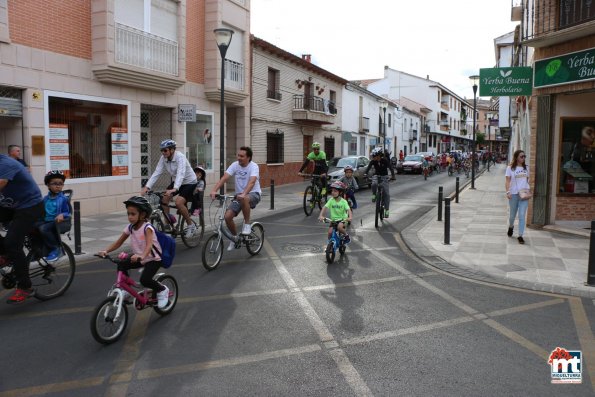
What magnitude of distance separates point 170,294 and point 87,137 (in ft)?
28.7

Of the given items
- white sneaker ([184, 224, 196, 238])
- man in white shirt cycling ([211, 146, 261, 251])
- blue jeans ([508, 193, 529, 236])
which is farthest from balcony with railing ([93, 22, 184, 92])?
blue jeans ([508, 193, 529, 236])

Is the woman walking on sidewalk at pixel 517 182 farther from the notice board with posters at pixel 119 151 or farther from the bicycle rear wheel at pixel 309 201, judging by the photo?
the notice board with posters at pixel 119 151

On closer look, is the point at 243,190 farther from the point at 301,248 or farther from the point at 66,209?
the point at 66,209

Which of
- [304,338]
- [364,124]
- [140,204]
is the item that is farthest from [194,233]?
[364,124]

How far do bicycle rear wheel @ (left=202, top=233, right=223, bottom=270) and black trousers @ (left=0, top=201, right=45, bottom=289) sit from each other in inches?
88.8

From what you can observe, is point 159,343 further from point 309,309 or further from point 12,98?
point 12,98

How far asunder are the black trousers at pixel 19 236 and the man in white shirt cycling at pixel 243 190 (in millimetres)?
2794

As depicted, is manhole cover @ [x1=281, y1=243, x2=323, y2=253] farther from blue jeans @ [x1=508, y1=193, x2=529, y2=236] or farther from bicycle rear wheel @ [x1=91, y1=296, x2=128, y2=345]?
bicycle rear wheel @ [x1=91, y1=296, x2=128, y2=345]

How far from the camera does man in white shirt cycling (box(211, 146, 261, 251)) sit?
7.52 m

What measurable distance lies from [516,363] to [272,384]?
6.65 ft

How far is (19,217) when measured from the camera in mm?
5141

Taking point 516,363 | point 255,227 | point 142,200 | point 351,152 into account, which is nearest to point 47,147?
point 255,227

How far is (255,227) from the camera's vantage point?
8.09 m

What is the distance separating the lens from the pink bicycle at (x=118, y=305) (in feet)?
14.1
